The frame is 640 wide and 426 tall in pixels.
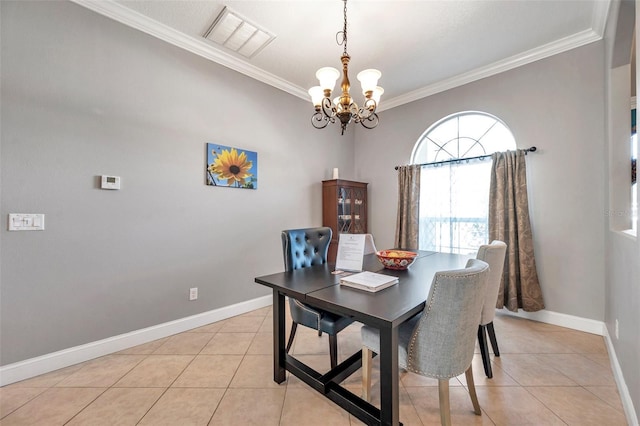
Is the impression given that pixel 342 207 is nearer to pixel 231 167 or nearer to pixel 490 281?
pixel 231 167

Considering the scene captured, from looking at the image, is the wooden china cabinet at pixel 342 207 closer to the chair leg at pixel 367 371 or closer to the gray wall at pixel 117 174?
the gray wall at pixel 117 174

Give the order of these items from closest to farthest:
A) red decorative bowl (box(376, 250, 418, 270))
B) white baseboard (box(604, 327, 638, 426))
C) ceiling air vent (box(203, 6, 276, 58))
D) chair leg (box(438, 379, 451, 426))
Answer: chair leg (box(438, 379, 451, 426))
white baseboard (box(604, 327, 638, 426))
red decorative bowl (box(376, 250, 418, 270))
ceiling air vent (box(203, 6, 276, 58))

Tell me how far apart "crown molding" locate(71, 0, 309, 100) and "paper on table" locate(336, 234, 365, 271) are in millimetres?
2397

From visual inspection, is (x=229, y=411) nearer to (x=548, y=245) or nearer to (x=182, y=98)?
(x=182, y=98)

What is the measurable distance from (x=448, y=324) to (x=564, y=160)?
2.58 metres

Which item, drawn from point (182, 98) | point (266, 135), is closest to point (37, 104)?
point (182, 98)

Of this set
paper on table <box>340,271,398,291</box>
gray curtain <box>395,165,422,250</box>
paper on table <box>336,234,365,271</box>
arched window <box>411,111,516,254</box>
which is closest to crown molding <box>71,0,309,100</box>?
gray curtain <box>395,165,422,250</box>

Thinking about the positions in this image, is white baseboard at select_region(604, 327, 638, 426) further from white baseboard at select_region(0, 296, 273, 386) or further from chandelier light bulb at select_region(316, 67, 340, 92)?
white baseboard at select_region(0, 296, 273, 386)

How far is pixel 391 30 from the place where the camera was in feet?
7.95

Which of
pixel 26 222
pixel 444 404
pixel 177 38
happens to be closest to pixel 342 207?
pixel 177 38

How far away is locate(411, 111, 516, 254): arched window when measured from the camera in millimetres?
3188

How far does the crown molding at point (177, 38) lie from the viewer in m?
2.14

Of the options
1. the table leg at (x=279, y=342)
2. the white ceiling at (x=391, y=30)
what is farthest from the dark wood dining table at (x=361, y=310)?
the white ceiling at (x=391, y=30)

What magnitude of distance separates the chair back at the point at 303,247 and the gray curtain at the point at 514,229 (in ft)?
6.53
